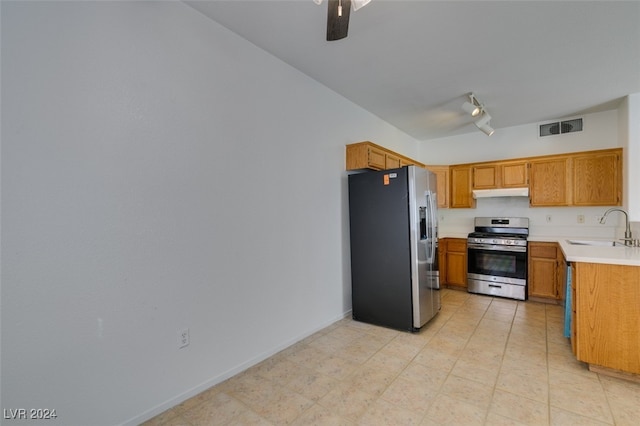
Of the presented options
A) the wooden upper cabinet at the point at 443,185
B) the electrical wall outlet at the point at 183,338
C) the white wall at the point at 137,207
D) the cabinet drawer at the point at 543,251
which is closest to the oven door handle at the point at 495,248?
the cabinet drawer at the point at 543,251

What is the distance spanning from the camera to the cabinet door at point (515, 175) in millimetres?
4312

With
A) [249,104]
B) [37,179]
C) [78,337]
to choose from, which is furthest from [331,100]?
[78,337]

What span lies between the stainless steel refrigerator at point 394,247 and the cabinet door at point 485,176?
1739mm

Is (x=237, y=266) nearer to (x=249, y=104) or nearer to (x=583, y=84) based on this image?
(x=249, y=104)

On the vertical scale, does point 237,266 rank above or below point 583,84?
below

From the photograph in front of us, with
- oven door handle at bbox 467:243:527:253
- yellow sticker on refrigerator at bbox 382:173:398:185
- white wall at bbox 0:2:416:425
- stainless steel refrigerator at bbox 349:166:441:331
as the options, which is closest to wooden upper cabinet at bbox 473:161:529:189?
oven door handle at bbox 467:243:527:253

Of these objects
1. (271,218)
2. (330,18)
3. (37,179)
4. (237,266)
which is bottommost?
(237,266)

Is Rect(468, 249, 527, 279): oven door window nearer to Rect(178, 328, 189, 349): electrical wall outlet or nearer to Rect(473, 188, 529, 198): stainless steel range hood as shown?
Rect(473, 188, 529, 198): stainless steel range hood

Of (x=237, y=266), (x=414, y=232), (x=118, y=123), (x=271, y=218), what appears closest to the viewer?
(x=118, y=123)

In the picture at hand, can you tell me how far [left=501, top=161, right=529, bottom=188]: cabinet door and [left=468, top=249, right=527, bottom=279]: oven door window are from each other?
1.08 metres

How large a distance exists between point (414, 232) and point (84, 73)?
286cm

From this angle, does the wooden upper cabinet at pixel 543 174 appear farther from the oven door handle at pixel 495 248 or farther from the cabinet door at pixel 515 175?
the oven door handle at pixel 495 248

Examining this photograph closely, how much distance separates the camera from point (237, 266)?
2283 millimetres

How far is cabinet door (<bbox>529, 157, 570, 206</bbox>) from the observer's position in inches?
A: 160
